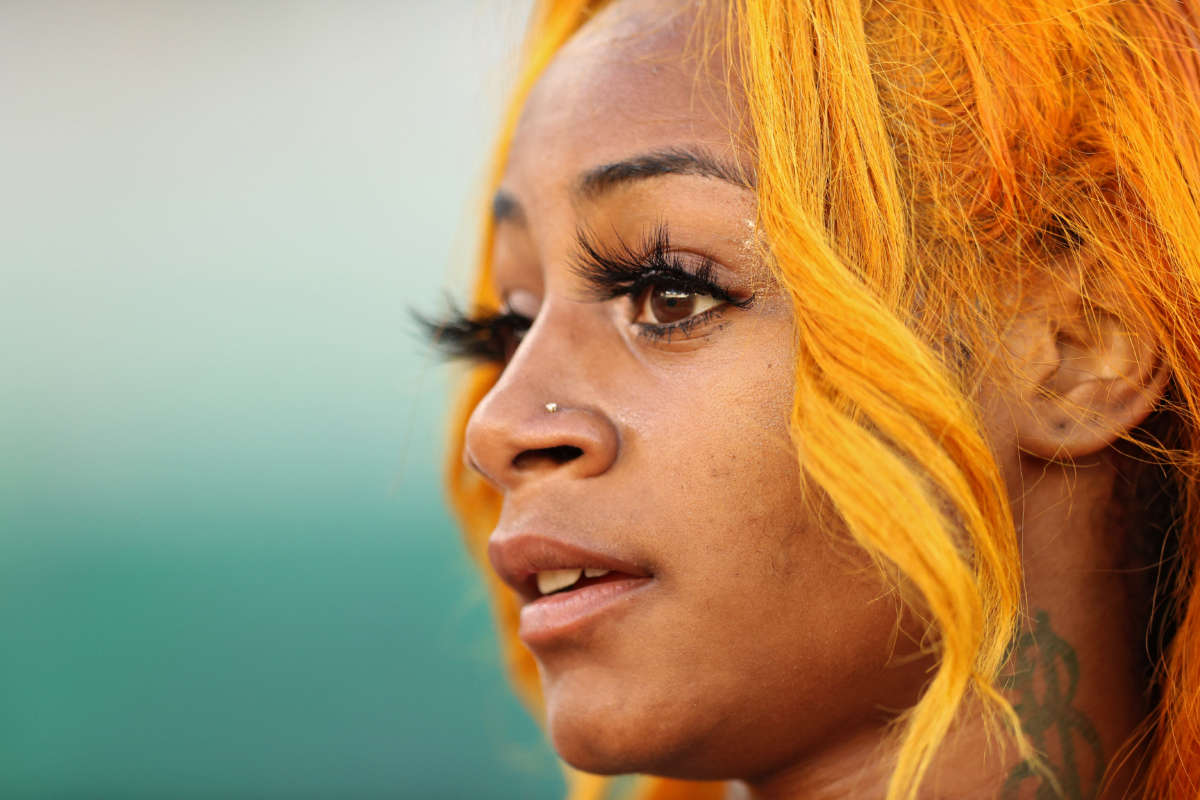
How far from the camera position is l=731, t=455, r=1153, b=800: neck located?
37.5 inches

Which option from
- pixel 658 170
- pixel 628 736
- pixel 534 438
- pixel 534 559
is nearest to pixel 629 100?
pixel 658 170

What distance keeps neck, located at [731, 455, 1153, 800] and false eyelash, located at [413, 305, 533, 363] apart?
0.57 meters

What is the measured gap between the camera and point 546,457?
3.26ft

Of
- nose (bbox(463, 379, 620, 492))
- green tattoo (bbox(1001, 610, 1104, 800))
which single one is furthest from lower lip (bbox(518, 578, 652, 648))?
green tattoo (bbox(1001, 610, 1104, 800))

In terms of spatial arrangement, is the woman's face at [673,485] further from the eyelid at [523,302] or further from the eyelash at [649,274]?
the eyelid at [523,302]

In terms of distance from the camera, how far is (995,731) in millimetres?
945

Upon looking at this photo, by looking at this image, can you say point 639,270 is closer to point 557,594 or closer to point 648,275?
point 648,275

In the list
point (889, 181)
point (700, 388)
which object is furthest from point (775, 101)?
point (700, 388)

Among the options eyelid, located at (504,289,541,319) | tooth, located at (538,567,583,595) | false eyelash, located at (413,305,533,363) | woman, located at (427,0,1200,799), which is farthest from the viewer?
false eyelash, located at (413,305,533,363)

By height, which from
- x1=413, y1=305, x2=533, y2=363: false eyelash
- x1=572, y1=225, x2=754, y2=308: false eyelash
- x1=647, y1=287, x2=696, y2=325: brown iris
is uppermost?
x1=413, y1=305, x2=533, y2=363: false eyelash

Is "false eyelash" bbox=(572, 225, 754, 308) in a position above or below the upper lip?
above

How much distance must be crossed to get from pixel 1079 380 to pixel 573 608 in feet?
1.55

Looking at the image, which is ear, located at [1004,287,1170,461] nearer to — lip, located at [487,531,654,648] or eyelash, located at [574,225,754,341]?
eyelash, located at [574,225,754,341]

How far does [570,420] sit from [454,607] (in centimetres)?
175
